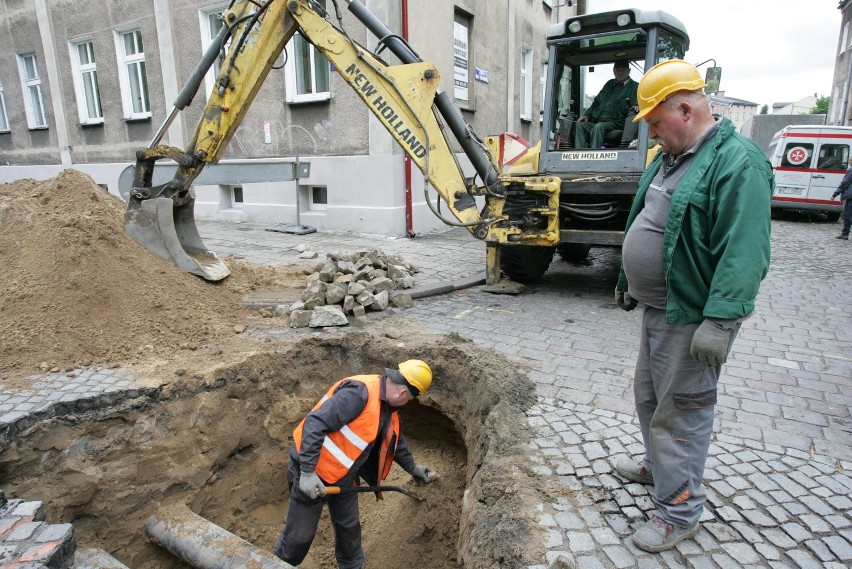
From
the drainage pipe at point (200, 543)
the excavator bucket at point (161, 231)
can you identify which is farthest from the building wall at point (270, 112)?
the drainage pipe at point (200, 543)

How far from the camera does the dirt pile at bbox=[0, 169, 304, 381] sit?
416cm

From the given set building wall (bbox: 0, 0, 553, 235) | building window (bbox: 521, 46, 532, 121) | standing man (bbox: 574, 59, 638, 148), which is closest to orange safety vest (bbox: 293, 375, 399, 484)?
standing man (bbox: 574, 59, 638, 148)

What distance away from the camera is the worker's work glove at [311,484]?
2.97m

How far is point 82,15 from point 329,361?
12.8 meters

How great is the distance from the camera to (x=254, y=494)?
14.2 feet

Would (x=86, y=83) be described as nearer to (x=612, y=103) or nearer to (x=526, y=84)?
(x=526, y=84)

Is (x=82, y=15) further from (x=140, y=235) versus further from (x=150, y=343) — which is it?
(x=150, y=343)

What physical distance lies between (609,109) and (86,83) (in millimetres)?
13077

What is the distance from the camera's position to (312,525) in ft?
10.6

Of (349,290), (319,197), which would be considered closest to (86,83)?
(319,197)

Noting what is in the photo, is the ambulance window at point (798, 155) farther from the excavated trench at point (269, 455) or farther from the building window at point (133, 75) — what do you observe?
the building window at point (133, 75)

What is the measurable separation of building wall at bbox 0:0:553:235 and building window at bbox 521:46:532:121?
9.6 inches

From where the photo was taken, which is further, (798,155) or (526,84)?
(526,84)

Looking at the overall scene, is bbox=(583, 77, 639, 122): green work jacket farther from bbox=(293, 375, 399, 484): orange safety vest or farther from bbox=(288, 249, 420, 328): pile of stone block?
bbox=(293, 375, 399, 484): orange safety vest
